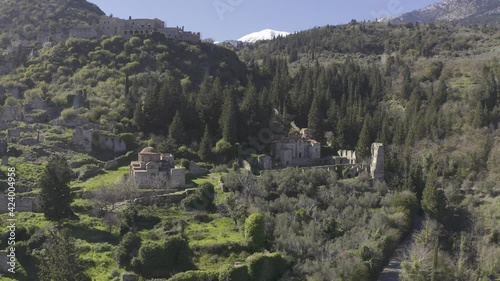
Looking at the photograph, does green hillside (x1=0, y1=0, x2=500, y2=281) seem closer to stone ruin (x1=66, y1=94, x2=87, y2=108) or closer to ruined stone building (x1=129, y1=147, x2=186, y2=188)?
stone ruin (x1=66, y1=94, x2=87, y2=108)

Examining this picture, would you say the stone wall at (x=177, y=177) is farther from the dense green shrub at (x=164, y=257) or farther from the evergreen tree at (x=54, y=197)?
the dense green shrub at (x=164, y=257)

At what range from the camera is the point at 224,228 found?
110ft

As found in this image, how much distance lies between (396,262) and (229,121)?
21060mm

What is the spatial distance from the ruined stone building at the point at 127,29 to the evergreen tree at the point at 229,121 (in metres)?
32.6

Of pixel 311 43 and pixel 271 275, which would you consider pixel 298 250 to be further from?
pixel 311 43

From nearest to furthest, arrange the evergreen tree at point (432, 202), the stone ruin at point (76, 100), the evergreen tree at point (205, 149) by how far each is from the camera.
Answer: the evergreen tree at point (432, 202) → the evergreen tree at point (205, 149) → the stone ruin at point (76, 100)

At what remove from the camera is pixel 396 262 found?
35.1 meters

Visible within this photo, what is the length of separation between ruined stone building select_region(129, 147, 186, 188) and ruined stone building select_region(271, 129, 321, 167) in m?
11.5

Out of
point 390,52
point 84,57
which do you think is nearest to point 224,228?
point 84,57

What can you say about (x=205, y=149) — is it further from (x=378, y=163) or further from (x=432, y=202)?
(x=432, y=202)

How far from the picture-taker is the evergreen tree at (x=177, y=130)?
156 feet

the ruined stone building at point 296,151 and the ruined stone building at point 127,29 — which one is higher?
the ruined stone building at point 127,29

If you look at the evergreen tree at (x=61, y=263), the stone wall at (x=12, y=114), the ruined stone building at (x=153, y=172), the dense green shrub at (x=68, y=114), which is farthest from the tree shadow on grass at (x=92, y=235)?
the stone wall at (x=12, y=114)

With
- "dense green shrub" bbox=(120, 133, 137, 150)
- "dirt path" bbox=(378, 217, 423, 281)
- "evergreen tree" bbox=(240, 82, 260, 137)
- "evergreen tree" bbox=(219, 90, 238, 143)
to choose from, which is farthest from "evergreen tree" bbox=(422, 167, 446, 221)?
"dense green shrub" bbox=(120, 133, 137, 150)
